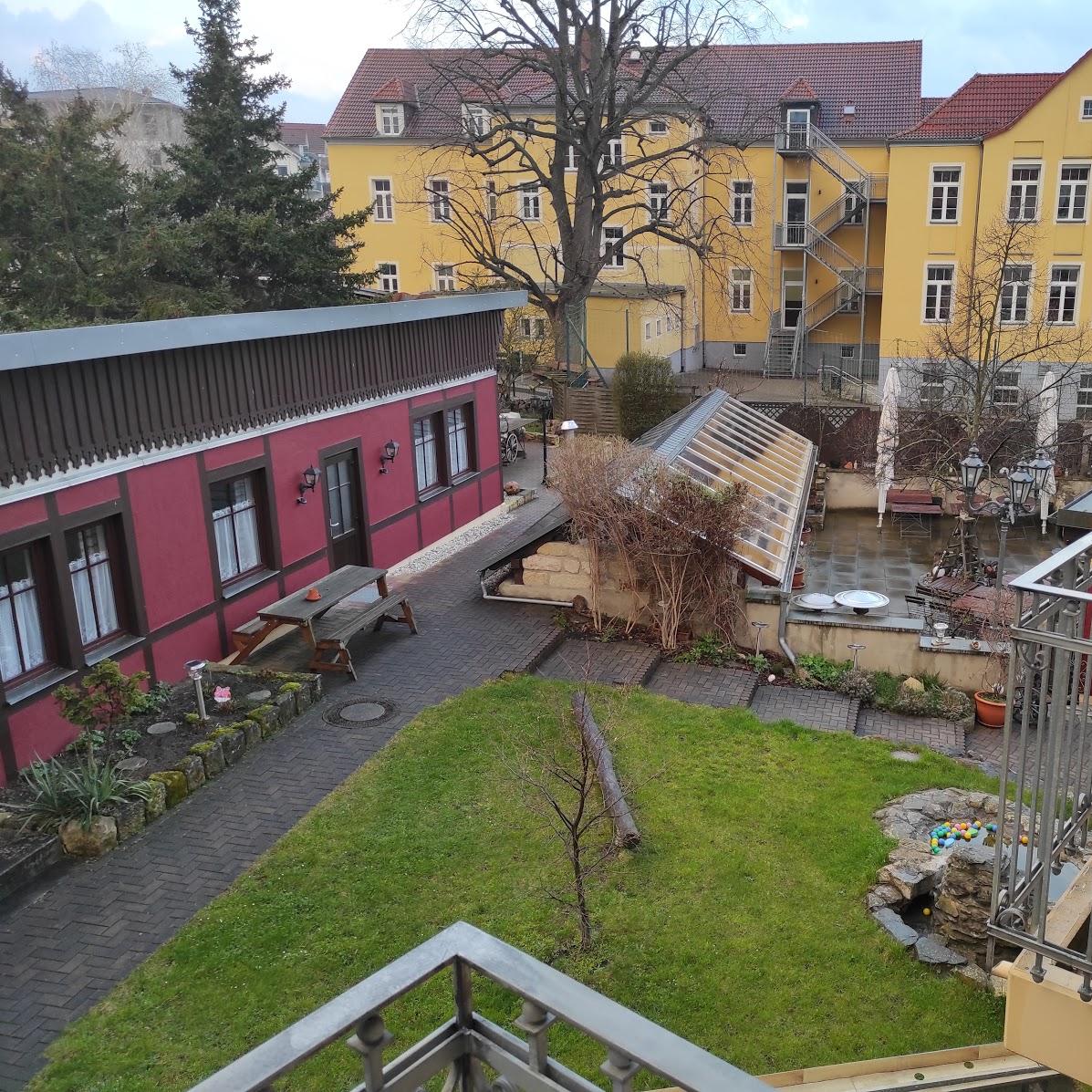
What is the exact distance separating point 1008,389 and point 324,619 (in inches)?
823

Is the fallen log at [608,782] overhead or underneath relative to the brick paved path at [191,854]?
overhead

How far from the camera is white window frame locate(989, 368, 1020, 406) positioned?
963 inches

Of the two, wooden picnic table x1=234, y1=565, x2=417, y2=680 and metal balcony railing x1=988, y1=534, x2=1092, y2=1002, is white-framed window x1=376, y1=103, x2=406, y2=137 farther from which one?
metal balcony railing x1=988, y1=534, x2=1092, y2=1002

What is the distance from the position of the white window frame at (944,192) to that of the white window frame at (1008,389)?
4.51 m

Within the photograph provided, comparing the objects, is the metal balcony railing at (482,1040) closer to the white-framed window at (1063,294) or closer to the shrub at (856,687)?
the shrub at (856,687)

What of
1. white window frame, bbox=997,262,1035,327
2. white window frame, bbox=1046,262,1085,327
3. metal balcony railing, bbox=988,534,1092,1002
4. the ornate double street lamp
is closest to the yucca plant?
metal balcony railing, bbox=988,534,1092,1002

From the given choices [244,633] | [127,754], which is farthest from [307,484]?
[127,754]

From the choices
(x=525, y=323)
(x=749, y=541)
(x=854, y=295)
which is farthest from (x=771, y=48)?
(x=749, y=541)

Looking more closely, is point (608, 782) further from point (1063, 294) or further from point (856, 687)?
point (1063, 294)

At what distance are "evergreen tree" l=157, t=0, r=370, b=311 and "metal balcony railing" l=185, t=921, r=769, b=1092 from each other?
954 inches

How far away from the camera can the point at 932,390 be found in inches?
958

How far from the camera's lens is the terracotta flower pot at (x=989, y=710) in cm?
1219

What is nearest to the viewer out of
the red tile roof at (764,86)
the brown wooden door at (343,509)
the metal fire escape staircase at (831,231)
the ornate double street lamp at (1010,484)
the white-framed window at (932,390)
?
the ornate double street lamp at (1010,484)

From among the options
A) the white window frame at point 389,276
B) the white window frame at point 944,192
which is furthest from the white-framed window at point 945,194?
the white window frame at point 389,276
